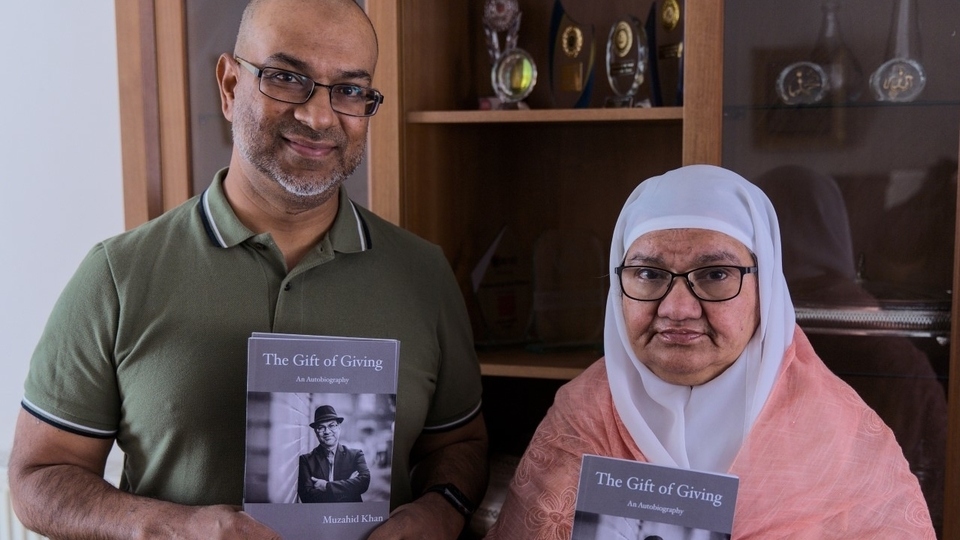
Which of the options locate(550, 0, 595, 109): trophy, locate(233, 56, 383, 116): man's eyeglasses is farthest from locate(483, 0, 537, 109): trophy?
locate(233, 56, 383, 116): man's eyeglasses

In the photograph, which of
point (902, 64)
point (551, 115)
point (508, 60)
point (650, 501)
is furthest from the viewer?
point (508, 60)

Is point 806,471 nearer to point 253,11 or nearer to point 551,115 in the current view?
point 551,115

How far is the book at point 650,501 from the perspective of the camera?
1.18 meters

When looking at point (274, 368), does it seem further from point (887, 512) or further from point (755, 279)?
point (887, 512)

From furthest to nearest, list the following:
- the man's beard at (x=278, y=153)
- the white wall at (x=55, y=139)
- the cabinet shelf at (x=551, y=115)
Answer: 1. the white wall at (x=55, y=139)
2. the cabinet shelf at (x=551, y=115)
3. the man's beard at (x=278, y=153)

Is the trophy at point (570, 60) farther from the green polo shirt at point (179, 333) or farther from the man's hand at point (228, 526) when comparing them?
the man's hand at point (228, 526)

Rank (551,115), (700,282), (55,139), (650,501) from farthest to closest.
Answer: (55,139), (551,115), (700,282), (650,501)

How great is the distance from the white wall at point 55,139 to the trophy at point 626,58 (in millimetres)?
1358

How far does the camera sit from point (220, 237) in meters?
1.58

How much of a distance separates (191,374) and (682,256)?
0.84 metres

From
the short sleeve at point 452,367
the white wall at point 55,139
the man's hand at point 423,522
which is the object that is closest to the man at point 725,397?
the man's hand at point 423,522

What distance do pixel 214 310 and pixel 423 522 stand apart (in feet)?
1.65

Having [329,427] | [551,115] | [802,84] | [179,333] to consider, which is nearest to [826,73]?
[802,84]

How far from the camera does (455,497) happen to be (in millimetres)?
1629
